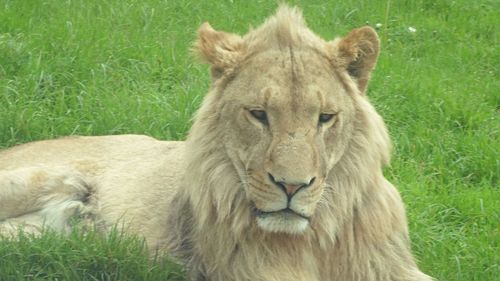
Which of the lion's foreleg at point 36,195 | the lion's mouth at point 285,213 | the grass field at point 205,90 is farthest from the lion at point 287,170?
the lion's foreleg at point 36,195

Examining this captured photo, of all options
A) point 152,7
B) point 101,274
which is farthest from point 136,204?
point 152,7

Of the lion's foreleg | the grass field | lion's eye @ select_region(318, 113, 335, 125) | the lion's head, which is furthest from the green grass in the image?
lion's eye @ select_region(318, 113, 335, 125)

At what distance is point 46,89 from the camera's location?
23.6ft

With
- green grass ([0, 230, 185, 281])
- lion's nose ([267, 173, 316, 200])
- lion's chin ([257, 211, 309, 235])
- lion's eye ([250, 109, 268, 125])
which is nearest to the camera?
lion's nose ([267, 173, 316, 200])

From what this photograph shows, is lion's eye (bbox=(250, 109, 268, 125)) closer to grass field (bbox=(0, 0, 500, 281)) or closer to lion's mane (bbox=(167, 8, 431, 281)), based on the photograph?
lion's mane (bbox=(167, 8, 431, 281))

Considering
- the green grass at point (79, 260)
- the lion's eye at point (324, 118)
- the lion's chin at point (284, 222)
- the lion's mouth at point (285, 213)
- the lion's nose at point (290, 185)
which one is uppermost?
the lion's eye at point (324, 118)

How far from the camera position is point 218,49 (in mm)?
4613

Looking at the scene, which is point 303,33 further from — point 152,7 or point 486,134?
point 152,7

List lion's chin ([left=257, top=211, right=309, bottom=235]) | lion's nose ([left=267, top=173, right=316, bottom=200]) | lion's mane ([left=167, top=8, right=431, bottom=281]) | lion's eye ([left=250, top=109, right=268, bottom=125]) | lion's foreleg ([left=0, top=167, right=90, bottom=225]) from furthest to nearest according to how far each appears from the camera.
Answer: lion's foreleg ([left=0, top=167, right=90, bottom=225]) → lion's mane ([left=167, top=8, right=431, bottom=281]) → lion's eye ([left=250, top=109, right=268, bottom=125]) → lion's chin ([left=257, top=211, right=309, bottom=235]) → lion's nose ([left=267, top=173, right=316, bottom=200])

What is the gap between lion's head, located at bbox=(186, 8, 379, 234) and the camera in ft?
13.9

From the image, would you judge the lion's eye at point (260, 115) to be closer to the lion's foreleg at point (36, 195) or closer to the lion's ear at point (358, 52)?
the lion's ear at point (358, 52)

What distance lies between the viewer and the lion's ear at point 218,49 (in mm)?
4602

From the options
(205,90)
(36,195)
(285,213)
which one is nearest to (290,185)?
(285,213)

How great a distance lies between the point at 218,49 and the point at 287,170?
0.78m
